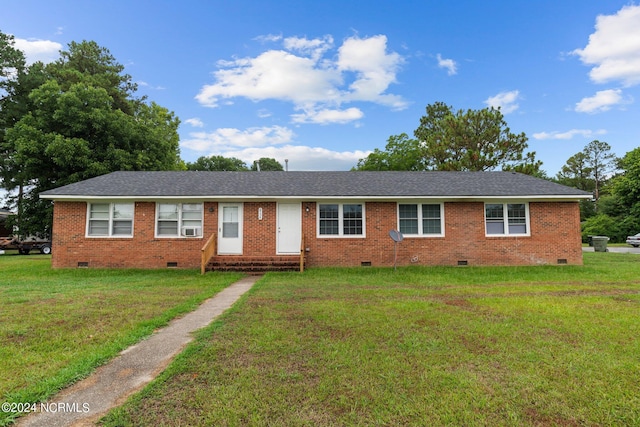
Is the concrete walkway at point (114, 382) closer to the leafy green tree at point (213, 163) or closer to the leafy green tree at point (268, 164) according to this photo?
the leafy green tree at point (213, 163)

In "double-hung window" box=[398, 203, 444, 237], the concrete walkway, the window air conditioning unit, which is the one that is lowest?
the concrete walkway

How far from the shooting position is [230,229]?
480 inches

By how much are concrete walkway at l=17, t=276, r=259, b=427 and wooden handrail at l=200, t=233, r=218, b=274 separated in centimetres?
570

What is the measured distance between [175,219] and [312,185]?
531cm

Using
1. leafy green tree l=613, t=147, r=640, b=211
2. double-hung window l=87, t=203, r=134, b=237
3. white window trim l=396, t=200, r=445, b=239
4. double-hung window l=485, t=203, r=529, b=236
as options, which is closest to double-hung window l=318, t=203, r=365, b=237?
white window trim l=396, t=200, r=445, b=239

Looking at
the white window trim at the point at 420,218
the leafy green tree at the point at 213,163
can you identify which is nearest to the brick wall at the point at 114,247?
the white window trim at the point at 420,218

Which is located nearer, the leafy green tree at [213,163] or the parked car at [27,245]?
the parked car at [27,245]

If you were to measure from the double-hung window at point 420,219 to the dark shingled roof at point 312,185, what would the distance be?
23.8 inches

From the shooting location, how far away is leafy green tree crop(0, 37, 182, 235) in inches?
746

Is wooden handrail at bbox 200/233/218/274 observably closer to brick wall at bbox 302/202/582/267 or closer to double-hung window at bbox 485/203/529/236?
brick wall at bbox 302/202/582/267

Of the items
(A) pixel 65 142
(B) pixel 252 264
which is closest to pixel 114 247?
(B) pixel 252 264

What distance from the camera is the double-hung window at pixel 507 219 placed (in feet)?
40.2

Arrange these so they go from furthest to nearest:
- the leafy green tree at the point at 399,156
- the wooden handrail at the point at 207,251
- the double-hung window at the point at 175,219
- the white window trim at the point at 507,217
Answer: the leafy green tree at the point at 399,156
the white window trim at the point at 507,217
the double-hung window at the point at 175,219
the wooden handrail at the point at 207,251

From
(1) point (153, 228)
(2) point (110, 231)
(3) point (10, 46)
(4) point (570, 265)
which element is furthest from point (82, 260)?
(3) point (10, 46)
